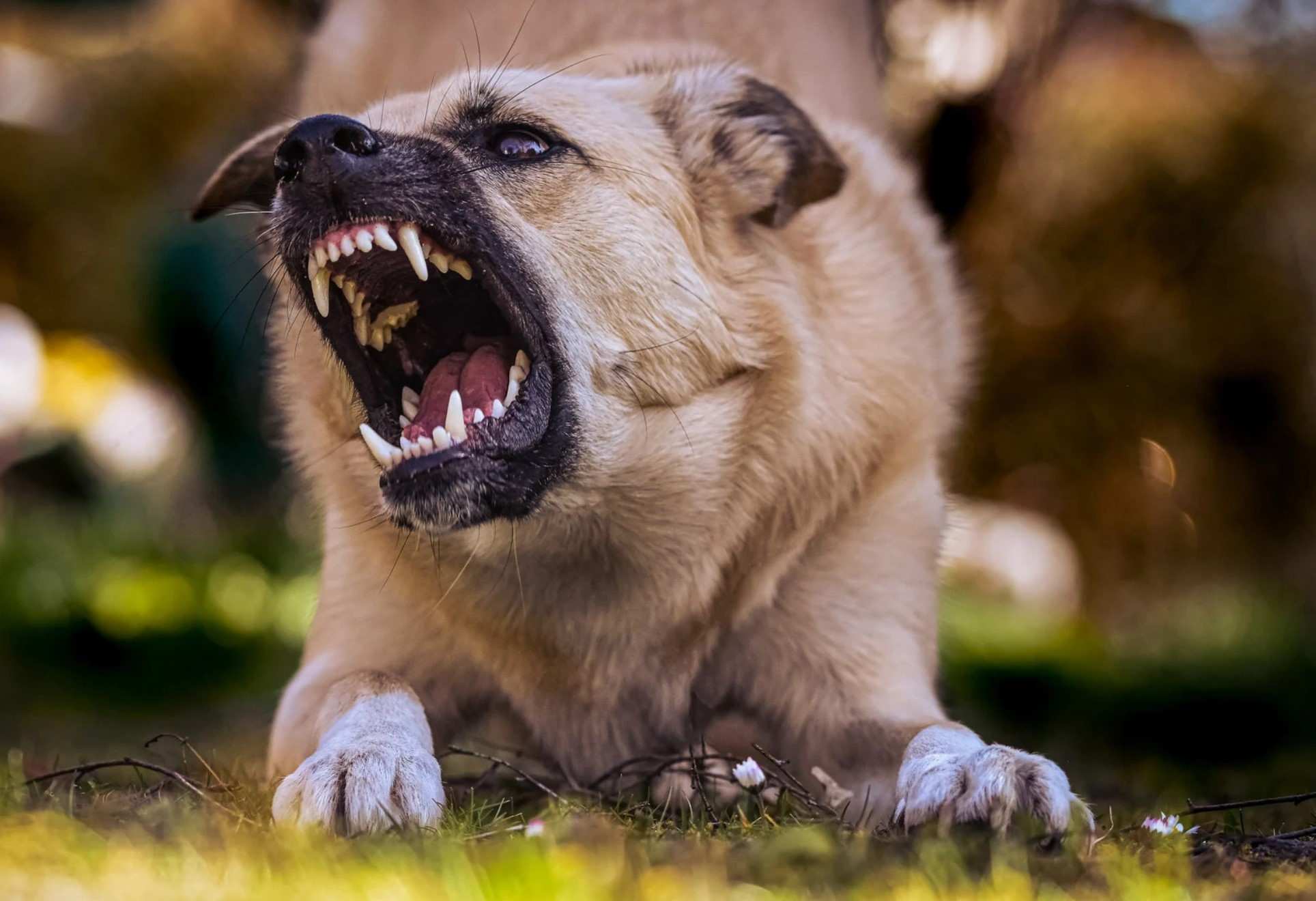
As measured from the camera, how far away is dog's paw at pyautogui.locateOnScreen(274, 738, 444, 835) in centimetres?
186

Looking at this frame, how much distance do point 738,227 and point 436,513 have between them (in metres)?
0.88

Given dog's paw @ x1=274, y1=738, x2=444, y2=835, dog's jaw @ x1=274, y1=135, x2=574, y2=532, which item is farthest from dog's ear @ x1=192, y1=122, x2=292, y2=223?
dog's paw @ x1=274, y1=738, x2=444, y2=835

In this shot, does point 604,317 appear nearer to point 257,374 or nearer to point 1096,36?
Answer: point 1096,36

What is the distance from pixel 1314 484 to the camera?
18.9 feet

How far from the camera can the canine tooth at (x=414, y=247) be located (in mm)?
2109

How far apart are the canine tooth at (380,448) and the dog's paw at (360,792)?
444 millimetres

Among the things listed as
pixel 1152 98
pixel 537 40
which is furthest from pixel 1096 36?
pixel 537 40

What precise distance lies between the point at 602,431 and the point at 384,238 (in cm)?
49

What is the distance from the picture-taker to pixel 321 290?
225cm

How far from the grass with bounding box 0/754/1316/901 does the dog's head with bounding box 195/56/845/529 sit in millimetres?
615

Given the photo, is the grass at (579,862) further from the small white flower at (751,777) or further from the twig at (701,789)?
the small white flower at (751,777)

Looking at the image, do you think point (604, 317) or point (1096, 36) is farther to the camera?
point (1096, 36)

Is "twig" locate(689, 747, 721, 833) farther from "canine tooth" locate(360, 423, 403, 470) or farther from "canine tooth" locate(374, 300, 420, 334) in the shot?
"canine tooth" locate(374, 300, 420, 334)

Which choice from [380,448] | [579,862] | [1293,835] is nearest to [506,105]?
[380,448]
